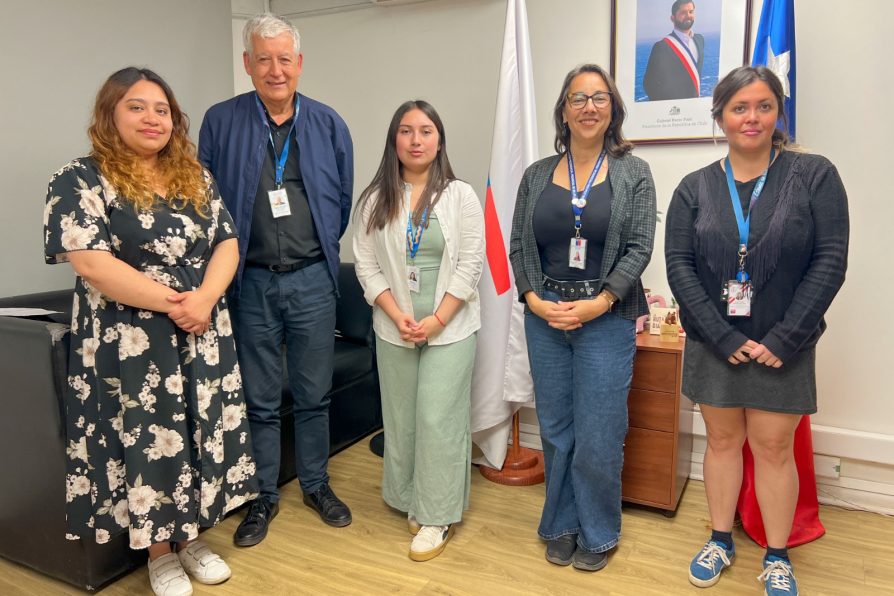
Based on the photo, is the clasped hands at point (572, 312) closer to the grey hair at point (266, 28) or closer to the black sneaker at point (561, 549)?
the black sneaker at point (561, 549)

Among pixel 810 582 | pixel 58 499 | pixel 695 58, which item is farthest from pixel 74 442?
pixel 695 58

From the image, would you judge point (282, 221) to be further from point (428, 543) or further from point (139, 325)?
point (428, 543)

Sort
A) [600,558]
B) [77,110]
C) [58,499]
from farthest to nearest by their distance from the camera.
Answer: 1. [77,110]
2. [600,558]
3. [58,499]

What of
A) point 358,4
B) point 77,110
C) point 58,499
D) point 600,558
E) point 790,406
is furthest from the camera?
point 358,4

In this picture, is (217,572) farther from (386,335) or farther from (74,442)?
(386,335)

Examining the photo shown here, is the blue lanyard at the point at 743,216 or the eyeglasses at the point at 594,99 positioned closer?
the blue lanyard at the point at 743,216

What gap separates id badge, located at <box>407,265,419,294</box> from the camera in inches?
92.9

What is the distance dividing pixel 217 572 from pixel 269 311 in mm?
880

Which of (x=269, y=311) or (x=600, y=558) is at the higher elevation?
(x=269, y=311)

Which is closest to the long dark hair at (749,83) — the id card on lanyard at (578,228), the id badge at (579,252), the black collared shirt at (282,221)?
the id card on lanyard at (578,228)

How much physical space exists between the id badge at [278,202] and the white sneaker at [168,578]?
3.91ft

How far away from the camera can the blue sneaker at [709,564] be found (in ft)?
7.12

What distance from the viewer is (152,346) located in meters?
1.98

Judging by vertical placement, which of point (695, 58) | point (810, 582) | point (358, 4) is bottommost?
point (810, 582)
